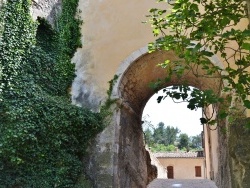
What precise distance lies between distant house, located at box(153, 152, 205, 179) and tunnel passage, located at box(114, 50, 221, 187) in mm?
20292

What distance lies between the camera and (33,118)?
251 inches

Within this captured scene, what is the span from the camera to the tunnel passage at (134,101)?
7.87 meters

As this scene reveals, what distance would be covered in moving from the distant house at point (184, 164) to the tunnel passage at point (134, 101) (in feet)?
66.6

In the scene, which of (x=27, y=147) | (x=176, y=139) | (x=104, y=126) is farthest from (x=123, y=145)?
(x=176, y=139)

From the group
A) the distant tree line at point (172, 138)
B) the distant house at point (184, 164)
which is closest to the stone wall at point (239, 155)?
the distant house at point (184, 164)

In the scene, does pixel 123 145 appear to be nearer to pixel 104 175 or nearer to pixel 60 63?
pixel 104 175

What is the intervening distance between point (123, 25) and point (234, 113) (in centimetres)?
370

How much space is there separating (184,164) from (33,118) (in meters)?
25.4

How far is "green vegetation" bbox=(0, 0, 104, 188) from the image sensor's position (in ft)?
20.2

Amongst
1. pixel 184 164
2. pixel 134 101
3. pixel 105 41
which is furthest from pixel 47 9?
pixel 184 164

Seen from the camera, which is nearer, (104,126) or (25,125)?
(25,125)

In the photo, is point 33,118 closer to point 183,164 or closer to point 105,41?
point 105,41

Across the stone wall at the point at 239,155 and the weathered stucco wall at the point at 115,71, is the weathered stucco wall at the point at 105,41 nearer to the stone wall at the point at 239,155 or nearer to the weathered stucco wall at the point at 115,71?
the weathered stucco wall at the point at 115,71

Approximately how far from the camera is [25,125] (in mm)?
6195
